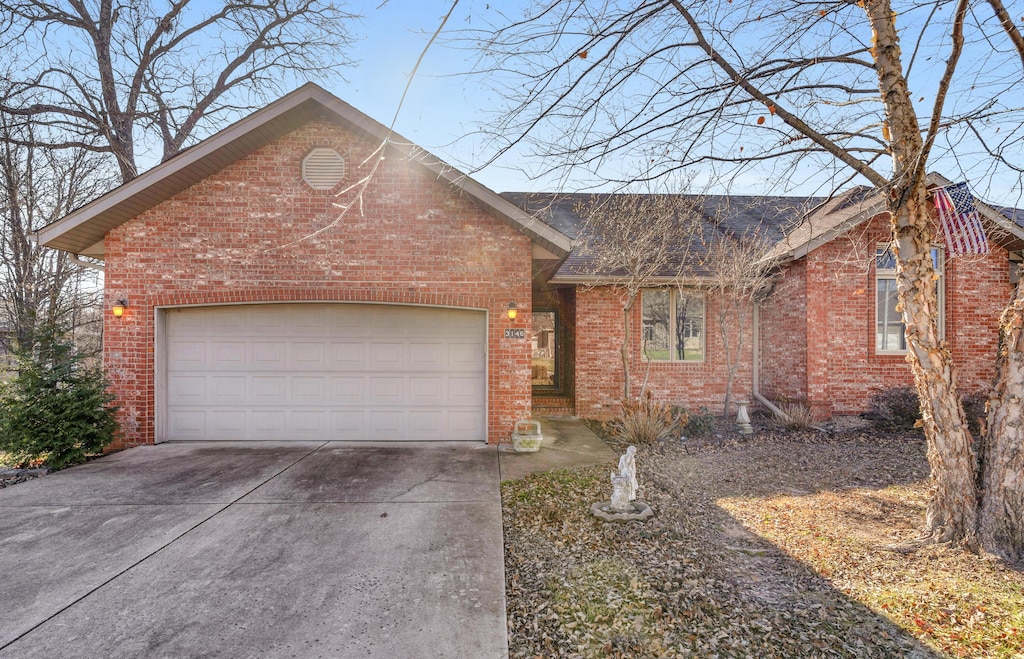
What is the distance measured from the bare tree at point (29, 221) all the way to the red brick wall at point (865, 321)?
17.3 meters

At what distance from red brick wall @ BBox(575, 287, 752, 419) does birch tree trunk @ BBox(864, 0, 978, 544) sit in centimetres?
645

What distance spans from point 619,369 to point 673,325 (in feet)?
5.54

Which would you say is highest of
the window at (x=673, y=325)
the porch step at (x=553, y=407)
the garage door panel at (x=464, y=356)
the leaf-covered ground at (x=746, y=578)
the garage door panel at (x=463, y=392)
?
the window at (x=673, y=325)

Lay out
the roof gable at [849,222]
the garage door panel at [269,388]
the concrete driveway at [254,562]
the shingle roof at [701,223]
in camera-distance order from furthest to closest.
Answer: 1. the shingle roof at [701,223]
2. the roof gable at [849,222]
3. the garage door panel at [269,388]
4. the concrete driveway at [254,562]

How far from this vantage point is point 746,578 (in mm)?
3844

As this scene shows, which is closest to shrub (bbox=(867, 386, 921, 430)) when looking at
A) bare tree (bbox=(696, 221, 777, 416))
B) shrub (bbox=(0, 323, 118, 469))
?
bare tree (bbox=(696, 221, 777, 416))

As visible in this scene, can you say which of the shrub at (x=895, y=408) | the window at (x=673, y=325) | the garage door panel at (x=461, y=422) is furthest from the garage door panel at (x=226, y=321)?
the shrub at (x=895, y=408)

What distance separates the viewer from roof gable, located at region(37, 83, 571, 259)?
6910mm

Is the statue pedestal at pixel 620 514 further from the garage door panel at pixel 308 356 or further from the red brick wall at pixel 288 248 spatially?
the garage door panel at pixel 308 356

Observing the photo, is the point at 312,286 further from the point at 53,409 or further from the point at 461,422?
the point at 53,409

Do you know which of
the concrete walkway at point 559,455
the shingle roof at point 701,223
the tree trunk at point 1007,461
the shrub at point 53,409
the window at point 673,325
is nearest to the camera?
the tree trunk at point 1007,461

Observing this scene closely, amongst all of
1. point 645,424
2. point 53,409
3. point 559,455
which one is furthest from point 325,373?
point 645,424

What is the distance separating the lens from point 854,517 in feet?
16.6

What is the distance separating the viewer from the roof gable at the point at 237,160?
691cm
